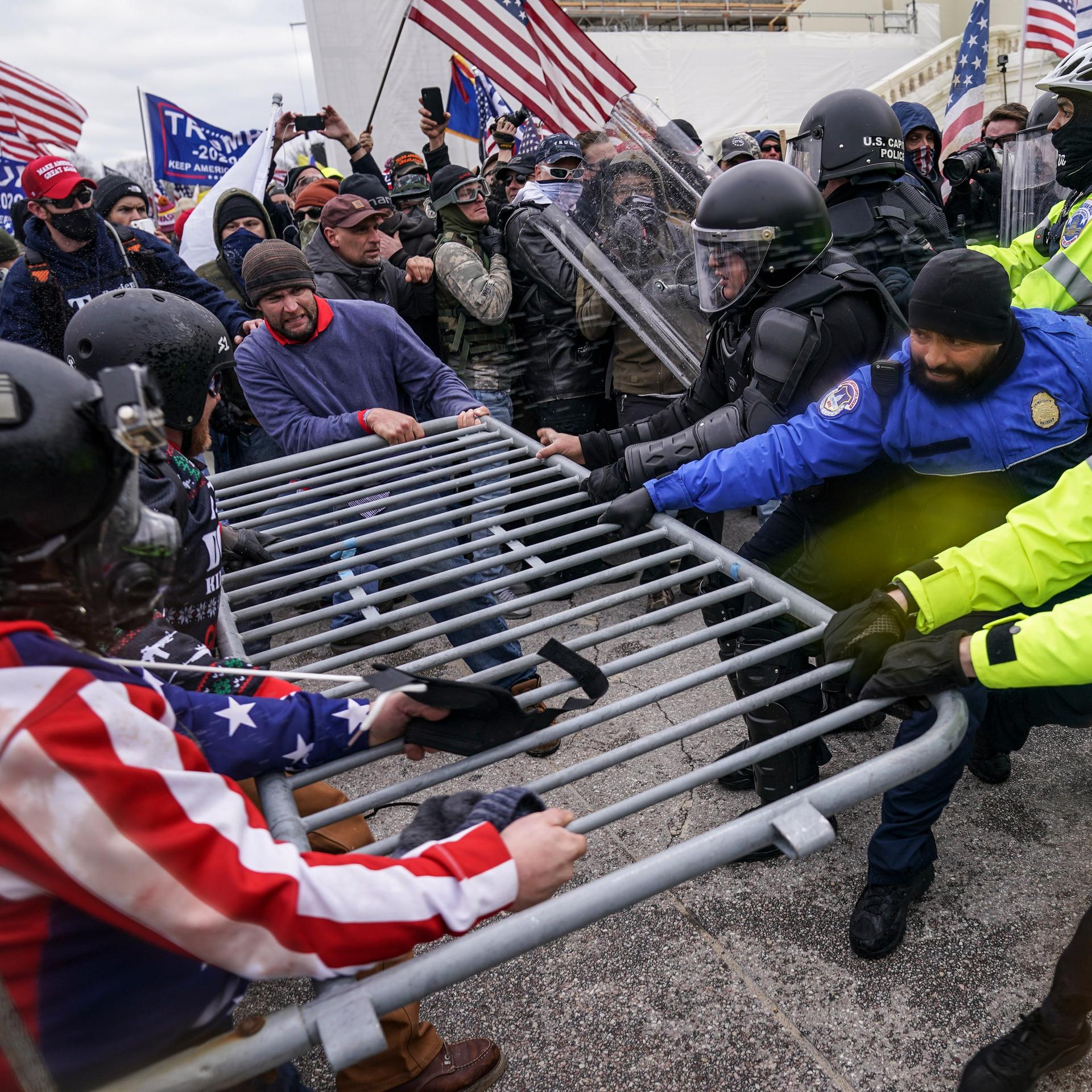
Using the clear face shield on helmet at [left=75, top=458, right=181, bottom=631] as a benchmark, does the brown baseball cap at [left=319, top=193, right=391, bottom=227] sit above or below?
below

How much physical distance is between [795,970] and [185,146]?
12280mm

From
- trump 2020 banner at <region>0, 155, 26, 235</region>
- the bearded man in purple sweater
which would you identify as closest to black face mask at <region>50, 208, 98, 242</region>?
the bearded man in purple sweater

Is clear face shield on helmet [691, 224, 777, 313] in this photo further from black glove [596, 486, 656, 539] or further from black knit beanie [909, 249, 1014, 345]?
black glove [596, 486, 656, 539]

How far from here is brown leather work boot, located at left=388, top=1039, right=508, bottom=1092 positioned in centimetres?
203

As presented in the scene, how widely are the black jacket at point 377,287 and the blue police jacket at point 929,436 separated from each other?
263cm

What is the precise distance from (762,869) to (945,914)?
1.70 ft

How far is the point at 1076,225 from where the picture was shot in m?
3.43

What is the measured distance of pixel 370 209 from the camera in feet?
15.7

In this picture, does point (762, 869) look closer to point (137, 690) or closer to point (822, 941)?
point (822, 941)

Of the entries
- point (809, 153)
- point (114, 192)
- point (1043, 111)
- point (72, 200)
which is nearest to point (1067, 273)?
point (809, 153)

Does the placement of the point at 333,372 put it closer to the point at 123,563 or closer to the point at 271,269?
the point at 271,269

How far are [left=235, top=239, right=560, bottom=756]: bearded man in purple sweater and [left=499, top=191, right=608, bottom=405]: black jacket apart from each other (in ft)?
3.90

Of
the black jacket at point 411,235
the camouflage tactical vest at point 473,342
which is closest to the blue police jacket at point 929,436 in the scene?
the camouflage tactical vest at point 473,342

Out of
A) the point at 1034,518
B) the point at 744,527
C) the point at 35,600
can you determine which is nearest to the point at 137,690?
the point at 35,600
